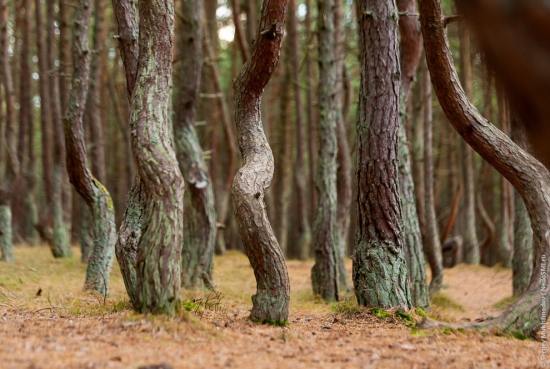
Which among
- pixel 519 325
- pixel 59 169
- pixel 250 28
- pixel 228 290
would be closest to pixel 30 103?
pixel 59 169

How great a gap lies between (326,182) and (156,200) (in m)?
5.62

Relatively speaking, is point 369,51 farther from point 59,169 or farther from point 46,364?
point 59,169

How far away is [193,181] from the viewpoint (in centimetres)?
1005

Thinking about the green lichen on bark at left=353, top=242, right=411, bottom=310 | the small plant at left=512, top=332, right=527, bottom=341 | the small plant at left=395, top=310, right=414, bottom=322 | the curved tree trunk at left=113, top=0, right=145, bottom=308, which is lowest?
the small plant at left=512, top=332, right=527, bottom=341

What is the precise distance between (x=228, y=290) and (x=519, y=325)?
5711mm

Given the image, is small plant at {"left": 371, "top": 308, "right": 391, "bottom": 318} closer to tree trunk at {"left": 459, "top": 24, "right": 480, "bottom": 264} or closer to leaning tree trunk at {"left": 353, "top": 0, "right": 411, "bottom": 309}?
leaning tree trunk at {"left": 353, "top": 0, "right": 411, "bottom": 309}

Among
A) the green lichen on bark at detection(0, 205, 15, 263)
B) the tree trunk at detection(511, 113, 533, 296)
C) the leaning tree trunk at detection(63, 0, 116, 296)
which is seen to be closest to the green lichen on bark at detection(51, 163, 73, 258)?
the green lichen on bark at detection(0, 205, 15, 263)

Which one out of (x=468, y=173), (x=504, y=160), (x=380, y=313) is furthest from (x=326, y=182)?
(x=468, y=173)

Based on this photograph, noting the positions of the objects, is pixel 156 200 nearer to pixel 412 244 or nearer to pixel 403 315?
pixel 403 315

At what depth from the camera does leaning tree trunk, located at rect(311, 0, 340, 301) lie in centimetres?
962

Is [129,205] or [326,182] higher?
[326,182]

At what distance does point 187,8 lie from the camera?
Result: 10812mm

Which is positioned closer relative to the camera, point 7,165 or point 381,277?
point 381,277

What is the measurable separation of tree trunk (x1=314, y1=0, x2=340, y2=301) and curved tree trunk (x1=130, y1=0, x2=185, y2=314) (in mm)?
4898
